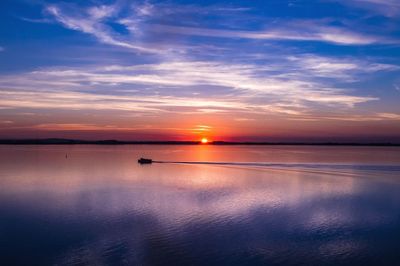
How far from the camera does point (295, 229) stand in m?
14.6

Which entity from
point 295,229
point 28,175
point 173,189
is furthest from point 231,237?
point 28,175

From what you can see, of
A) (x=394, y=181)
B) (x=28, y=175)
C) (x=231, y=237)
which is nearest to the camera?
(x=231, y=237)

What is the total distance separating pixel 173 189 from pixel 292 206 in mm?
9603

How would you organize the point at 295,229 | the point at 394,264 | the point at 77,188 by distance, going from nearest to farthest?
the point at 394,264, the point at 295,229, the point at 77,188

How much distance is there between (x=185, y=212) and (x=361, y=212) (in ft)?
27.1

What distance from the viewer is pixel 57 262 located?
10.5 meters

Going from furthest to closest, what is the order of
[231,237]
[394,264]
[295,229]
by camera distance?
[295,229] < [231,237] < [394,264]

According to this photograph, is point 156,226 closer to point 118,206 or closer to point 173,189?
point 118,206

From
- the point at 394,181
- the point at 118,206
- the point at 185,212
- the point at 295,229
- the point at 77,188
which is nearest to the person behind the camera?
the point at 295,229

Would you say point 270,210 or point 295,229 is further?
point 270,210

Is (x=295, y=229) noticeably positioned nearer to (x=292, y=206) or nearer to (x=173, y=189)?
(x=292, y=206)

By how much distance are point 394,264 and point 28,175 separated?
A: 102 feet

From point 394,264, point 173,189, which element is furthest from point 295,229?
point 173,189

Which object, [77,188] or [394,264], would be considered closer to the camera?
[394,264]
